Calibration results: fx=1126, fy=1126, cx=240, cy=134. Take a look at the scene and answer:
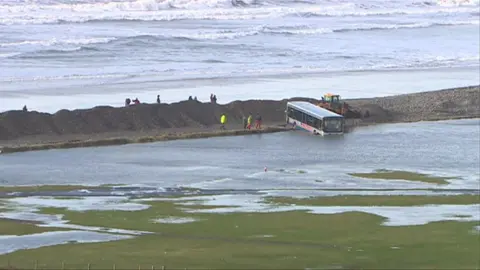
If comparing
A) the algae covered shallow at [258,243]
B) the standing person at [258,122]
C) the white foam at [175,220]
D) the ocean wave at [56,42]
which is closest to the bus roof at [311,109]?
the standing person at [258,122]

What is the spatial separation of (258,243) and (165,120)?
27.3m

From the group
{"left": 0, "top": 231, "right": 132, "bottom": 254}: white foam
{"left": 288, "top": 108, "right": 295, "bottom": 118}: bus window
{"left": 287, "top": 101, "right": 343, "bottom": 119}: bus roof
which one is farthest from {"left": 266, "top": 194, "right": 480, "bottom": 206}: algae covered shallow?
{"left": 288, "top": 108, "right": 295, "bottom": 118}: bus window

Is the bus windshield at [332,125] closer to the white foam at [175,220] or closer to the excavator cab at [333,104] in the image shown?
the excavator cab at [333,104]

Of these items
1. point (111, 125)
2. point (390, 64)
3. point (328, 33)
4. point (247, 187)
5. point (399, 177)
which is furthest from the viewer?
point (328, 33)

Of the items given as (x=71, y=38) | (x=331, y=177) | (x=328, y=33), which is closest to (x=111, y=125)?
(x=331, y=177)

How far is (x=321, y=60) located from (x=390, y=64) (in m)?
5.88

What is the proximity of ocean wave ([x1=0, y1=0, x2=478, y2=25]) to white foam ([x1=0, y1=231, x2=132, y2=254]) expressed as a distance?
83.0 meters

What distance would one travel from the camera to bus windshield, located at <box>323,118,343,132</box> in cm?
6028

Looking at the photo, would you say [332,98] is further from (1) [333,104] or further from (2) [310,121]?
(2) [310,121]

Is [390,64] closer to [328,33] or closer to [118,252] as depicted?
[328,33]

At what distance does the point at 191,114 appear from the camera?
6319 centimetres

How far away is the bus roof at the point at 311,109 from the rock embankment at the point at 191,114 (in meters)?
1.45

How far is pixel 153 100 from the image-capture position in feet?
225

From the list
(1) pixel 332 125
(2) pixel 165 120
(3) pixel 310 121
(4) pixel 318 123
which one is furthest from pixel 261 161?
(2) pixel 165 120
